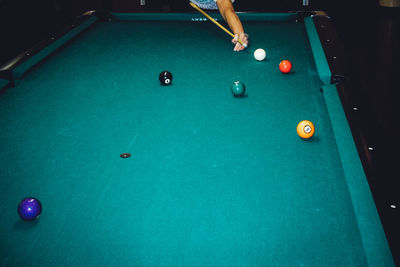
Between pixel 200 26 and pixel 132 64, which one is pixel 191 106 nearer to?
pixel 132 64

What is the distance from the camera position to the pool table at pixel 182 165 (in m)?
1.02

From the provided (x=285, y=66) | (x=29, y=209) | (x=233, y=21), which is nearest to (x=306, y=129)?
(x=285, y=66)

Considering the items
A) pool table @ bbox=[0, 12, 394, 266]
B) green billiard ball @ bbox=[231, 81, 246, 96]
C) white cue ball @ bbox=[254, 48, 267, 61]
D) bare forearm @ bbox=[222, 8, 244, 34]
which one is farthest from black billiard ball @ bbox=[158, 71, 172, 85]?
bare forearm @ bbox=[222, 8, 244, 34]

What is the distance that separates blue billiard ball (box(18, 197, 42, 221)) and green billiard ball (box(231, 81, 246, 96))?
42.4 inches

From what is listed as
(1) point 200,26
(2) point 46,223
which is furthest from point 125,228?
(1) point 200,26

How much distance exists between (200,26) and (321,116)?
1647mm

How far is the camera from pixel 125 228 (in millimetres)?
1080

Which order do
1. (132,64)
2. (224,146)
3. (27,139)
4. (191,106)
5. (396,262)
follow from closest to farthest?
(396,262)
(224,146)
(27,139)
(191,106)
(132,64)

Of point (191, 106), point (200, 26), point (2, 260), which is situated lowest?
point (2, 260)

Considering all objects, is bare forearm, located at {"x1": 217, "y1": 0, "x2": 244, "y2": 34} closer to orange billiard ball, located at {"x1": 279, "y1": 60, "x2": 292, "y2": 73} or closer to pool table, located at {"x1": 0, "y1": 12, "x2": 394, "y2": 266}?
pool table, located at {"x1": 0, "y1": 12, "x2": 394, "y2": 266}

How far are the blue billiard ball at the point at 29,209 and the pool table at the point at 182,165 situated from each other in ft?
0.11

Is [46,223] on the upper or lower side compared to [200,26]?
lower

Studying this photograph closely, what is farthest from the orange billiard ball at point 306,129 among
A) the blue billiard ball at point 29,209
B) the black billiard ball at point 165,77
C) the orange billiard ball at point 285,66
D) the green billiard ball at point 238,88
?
the blue billiard ball at point 29,209

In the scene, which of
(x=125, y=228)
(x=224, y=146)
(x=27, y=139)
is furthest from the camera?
(x=27, y=139)
